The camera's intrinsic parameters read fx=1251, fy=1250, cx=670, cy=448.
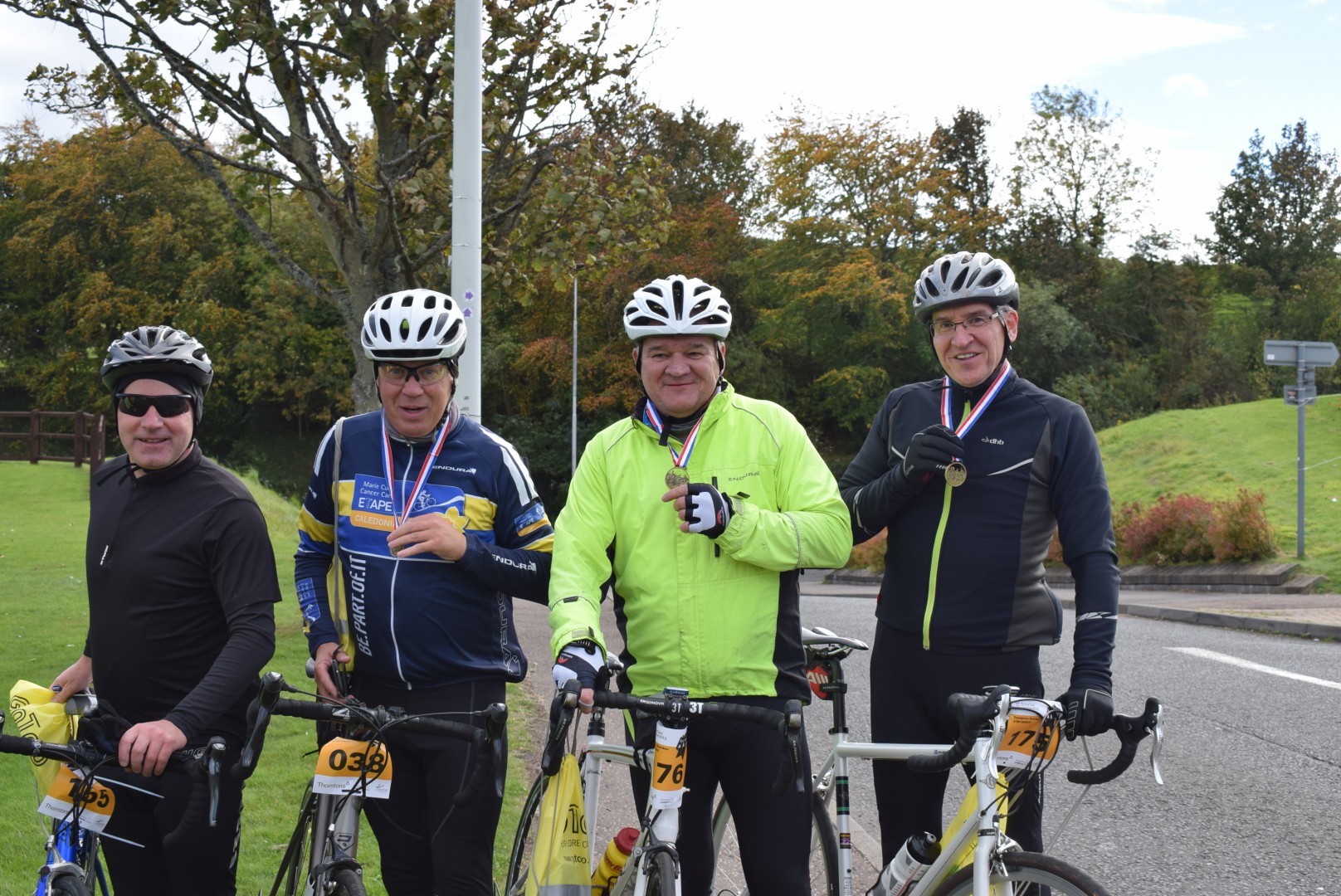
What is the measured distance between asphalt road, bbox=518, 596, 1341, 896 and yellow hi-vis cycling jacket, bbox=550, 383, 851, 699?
3.05 ft

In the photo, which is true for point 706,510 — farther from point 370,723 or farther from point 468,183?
point 468,183

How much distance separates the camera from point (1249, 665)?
37.4ft

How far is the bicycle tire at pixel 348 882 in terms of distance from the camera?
3.11 meters

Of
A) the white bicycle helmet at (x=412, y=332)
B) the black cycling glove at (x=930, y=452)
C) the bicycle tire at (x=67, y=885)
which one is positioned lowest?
the bicycle tire at (x=67, y=885)

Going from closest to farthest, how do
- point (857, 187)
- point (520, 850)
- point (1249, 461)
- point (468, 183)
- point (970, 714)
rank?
point (970, 714)
point (520, 850)
point (468, 183)
point (1249, 461)
point (857, 187)

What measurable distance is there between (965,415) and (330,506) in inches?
76.0

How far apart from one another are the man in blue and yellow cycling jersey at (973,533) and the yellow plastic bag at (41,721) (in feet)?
7.49

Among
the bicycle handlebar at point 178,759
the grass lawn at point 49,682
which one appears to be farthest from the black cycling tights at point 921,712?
the bicycle handlebar at point 178,759

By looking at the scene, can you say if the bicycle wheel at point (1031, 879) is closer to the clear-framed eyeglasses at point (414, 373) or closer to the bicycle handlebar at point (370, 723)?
the bicycle handlebar at point (370, 723)

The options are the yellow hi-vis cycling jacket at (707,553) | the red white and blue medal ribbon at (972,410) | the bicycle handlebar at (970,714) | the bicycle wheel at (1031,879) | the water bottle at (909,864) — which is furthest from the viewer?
the red white and blue medal ribbon at (972,410)

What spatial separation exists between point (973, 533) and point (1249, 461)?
28.0m

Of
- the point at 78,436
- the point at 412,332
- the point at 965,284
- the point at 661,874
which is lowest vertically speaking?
the point at 661,874

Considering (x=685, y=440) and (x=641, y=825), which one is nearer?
(x=641, y=825)

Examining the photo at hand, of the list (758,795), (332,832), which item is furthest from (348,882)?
(758,795)
